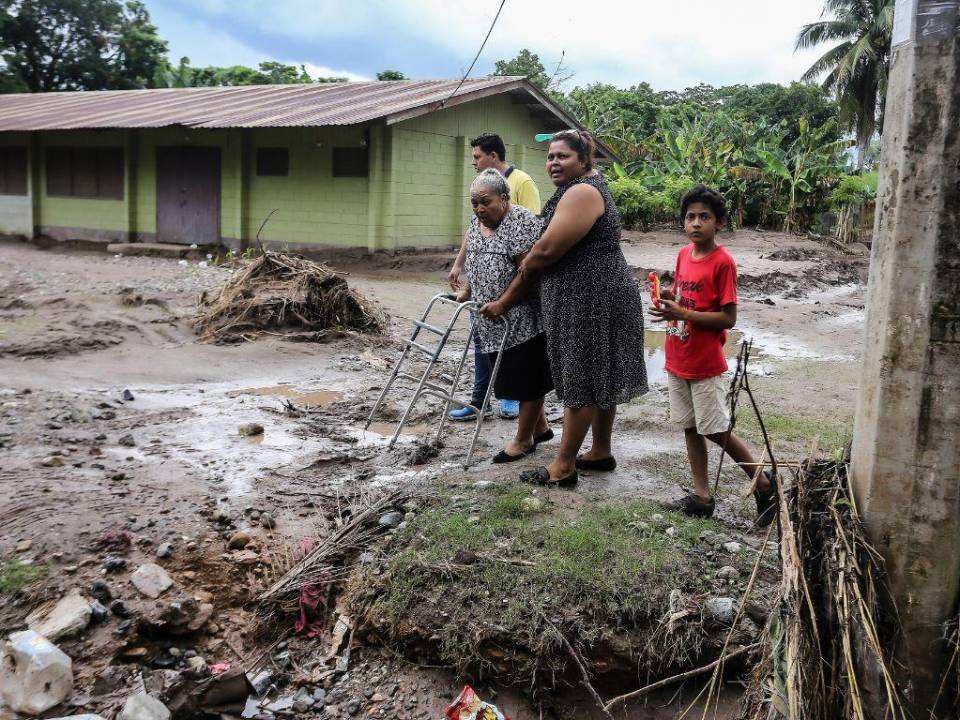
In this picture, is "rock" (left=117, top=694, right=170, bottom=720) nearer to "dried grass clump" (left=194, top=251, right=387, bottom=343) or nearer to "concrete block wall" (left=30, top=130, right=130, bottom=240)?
"dried grass clump" (left=194, top=251, right=387, bottom=343)

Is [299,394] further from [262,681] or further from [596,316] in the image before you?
[262,681]

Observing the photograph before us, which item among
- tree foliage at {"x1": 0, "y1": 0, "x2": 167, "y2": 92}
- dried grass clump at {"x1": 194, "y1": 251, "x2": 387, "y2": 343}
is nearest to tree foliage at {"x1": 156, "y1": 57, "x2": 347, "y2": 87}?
tree foliage at {"x1": 0, "y1": 0, "x2": 167, "y2": 92}

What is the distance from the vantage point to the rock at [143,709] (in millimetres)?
3020

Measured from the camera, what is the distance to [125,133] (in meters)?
18.8

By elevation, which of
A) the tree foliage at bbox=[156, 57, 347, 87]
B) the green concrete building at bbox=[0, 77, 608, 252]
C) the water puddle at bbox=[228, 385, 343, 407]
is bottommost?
the water puddle at bbox=[228, 385, 343, 407]

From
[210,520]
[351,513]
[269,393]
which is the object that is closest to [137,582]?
[210,520]

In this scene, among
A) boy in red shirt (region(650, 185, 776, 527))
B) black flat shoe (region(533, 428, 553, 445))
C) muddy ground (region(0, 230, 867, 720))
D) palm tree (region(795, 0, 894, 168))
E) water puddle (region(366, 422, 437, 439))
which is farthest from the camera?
palm tree (region(795, 0, 894, 168))

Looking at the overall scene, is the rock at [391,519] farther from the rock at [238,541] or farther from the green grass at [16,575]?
the green grass at [16,575]

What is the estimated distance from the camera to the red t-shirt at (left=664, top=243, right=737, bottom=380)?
151 inches

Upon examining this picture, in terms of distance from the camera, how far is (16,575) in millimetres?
3549

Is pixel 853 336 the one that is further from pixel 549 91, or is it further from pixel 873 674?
pixel 549 91

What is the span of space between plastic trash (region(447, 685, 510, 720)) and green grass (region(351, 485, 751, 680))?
0.15 metres

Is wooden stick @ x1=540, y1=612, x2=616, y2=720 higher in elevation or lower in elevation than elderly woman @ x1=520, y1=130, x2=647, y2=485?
lower

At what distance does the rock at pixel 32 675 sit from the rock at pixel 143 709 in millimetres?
259
